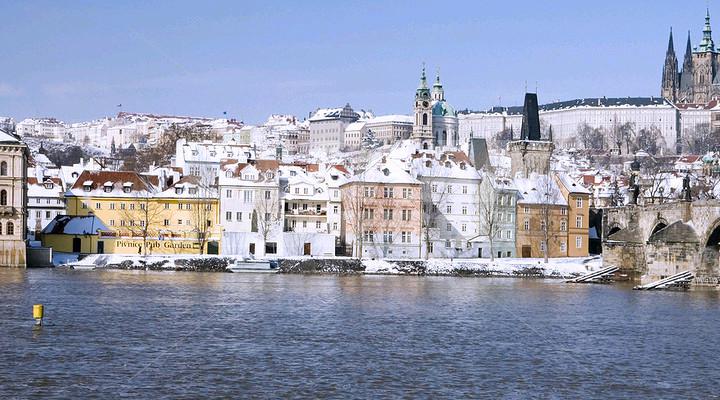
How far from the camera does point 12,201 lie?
270ft

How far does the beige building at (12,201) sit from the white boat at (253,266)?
14.3m

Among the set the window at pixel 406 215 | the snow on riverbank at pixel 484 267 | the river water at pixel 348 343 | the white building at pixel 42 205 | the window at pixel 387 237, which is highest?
the white building at pixel 42 205

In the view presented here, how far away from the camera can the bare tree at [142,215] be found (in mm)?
95250

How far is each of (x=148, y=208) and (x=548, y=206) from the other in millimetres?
32424

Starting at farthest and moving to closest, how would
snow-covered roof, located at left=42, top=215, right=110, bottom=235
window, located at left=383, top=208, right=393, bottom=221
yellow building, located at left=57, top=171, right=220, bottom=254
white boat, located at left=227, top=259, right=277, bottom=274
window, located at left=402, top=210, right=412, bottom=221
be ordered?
yellow building, located at left=57, top=171, right=220, bottom=254, window, located at left=402, top=210, right=412, bottom=221, window, located at left=383, top=208, right=393, bottom=221, snow-covered roof, located at left=42, top=215, right=110, bottom=235, white boat, located at left=227, top=259, right=277, bottom=274

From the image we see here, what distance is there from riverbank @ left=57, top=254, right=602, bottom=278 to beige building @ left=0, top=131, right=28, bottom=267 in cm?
504

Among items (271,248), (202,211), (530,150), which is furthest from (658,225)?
(530,150)

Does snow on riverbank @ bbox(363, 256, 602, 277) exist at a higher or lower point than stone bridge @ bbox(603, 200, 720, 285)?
lower

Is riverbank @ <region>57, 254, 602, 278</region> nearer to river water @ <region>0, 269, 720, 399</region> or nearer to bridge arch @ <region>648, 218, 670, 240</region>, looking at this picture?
bridge arch @ <region>648, 218, 670, 240</region>

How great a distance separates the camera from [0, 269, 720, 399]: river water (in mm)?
31000

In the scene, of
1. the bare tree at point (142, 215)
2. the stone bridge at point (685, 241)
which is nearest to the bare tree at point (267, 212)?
the bare tree at point (142, 215)

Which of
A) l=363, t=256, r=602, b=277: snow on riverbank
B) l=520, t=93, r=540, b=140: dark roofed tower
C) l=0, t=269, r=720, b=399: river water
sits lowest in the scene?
l=0, t=269, r=720, b=399: river water

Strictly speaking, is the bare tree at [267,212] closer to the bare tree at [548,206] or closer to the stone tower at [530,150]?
the bare tree at [548,206]

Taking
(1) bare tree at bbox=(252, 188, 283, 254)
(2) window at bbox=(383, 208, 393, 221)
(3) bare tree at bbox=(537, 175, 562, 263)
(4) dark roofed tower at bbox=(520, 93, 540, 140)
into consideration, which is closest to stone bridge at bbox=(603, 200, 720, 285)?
(3) bare tree at bbox=(537, 175, 562, 263)
